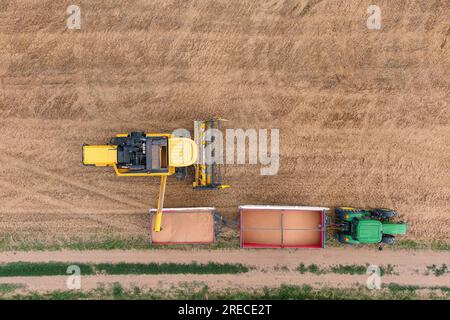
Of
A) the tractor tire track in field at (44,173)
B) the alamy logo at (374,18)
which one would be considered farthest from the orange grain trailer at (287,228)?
the alamy logo at (374,18)

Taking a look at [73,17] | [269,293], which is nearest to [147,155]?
[73,17]

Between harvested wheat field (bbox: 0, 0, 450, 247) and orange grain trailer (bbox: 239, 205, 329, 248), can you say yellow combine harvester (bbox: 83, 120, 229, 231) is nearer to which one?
harvested wheat field (bbox: 0, 0, 450, 247)

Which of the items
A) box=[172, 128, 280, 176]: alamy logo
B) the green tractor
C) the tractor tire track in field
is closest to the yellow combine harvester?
box=[172, 128, 280, 176]: alamy logo

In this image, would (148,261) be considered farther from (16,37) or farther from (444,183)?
(444,183)

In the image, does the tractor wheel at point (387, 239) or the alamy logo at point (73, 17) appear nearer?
the tractor wheel at point (387, 239)

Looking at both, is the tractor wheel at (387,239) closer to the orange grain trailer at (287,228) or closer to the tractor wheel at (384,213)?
the tractor wheel at (384,213)

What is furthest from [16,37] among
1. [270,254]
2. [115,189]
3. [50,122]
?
[270,254]

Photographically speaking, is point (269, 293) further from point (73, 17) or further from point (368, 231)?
point (73, 17)
